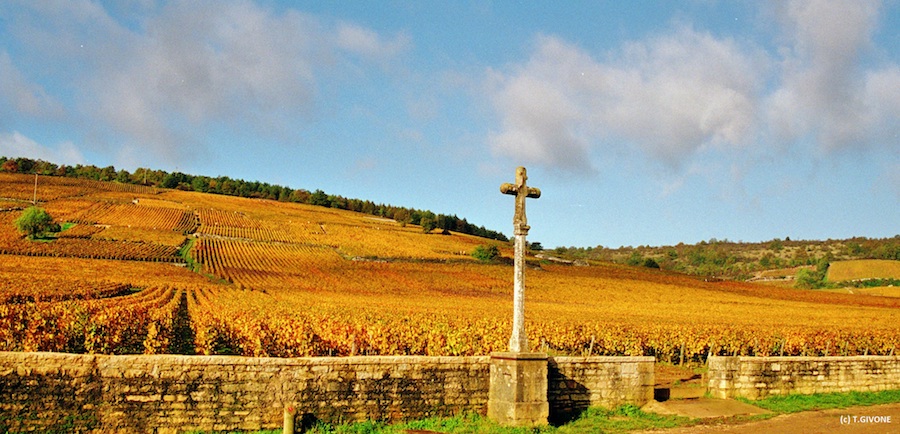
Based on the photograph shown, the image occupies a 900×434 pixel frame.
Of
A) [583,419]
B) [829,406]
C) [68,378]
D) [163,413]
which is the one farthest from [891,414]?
[68,378]

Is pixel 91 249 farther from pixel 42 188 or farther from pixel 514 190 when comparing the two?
pixel 514 190

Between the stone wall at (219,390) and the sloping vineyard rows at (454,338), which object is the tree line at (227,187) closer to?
the sloping vineyard rows at (454,338)

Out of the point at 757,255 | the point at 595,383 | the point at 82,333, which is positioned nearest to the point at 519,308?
the point at 595,383

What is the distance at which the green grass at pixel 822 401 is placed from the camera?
13.9m

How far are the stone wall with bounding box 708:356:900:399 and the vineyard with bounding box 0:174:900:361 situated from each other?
284 inches

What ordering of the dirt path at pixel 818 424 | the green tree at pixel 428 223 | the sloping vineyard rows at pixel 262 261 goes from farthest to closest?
the green tree at pixel 428 223
the sloping vineyard rows at pixel 262 261
the dirt path at pixel 818 424

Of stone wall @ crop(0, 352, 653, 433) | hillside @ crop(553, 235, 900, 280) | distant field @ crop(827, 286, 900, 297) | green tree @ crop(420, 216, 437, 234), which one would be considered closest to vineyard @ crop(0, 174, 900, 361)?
stone wall @ crop(0, 352, 653, 433)

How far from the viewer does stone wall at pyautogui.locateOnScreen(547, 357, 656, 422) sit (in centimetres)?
1180

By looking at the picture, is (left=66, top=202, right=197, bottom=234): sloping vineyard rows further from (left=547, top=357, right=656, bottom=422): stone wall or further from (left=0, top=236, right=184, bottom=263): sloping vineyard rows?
(left=547, top=357, right=656, bottom=422): stone wall

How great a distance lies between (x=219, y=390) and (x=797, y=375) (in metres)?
12.8

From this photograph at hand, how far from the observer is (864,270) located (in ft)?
379

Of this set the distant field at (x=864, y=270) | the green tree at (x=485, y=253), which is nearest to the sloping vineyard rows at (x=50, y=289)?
the green tree at (x=485, y=253)

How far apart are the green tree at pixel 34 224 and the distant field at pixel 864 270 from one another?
120 meters

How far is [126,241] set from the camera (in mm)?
73875
